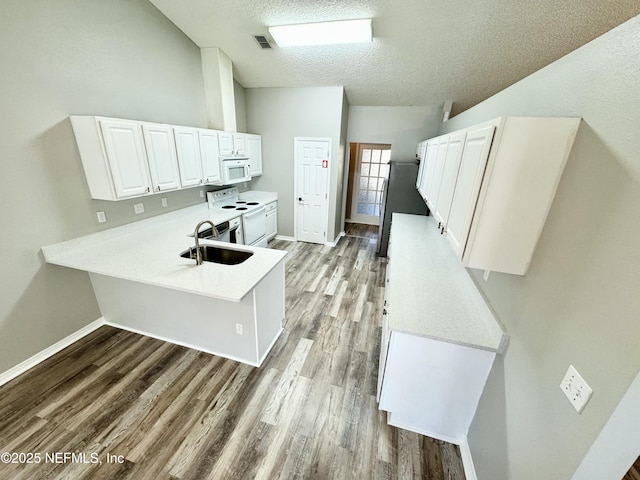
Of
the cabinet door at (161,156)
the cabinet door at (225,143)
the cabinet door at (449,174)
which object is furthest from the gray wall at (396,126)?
the cabinet door at (161,156)

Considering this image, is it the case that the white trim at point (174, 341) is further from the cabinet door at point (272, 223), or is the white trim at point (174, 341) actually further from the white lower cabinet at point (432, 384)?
the cabinet door at point (272, 223)

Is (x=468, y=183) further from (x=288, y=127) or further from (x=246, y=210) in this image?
(x=288, y=127)

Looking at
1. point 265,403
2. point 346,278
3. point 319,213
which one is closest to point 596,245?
point 265,403

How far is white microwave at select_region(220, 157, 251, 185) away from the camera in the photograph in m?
3.81

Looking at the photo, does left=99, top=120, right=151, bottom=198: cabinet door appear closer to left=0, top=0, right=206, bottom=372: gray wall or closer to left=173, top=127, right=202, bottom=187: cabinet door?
left=0, top=0, right=206, bottom=372: gray wall

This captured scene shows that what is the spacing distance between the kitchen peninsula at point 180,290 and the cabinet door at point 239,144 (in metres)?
1.90

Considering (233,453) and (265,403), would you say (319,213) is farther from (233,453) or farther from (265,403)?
(233,453)

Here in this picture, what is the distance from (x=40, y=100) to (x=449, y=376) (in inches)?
147

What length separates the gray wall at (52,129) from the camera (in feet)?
6.36

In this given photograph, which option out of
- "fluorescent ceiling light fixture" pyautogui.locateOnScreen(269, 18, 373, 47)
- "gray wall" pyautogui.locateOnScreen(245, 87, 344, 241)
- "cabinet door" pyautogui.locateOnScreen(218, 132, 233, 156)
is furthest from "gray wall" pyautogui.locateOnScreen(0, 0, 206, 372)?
"gray wall" pyautogui.locateOnScreen(245, 87, 344, 241)

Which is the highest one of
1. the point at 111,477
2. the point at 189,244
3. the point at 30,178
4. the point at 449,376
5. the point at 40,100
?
the point at 40,100

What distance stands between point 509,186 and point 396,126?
4456 mm

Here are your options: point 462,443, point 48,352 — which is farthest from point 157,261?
point 462,443

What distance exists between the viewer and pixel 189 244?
2.66 m
